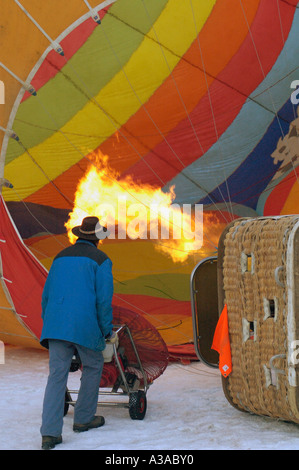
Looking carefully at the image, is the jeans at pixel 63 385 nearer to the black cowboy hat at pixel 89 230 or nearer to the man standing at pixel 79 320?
the man standing at pixel 79 320

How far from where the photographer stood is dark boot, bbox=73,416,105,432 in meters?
3.49

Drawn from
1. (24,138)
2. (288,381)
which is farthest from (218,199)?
(288,381)

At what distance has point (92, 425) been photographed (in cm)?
355

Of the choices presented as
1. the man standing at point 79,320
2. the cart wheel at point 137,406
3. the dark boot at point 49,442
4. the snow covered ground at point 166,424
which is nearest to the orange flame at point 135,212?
the snow covered ground at point 166,424

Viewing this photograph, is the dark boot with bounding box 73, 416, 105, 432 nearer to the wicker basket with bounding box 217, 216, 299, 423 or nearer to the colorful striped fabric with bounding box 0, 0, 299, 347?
the wicker basket with bounding box 217, 216, 299, 423

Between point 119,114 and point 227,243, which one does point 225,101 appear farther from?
point 227,243

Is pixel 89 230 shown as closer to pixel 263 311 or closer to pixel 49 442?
pixel 263 311

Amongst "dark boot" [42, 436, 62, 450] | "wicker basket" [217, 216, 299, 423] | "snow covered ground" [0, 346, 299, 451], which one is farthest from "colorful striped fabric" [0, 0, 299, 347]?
"dark boot" [42, 436, 62, 450]

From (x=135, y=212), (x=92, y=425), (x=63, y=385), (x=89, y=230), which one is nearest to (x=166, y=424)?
(x=92, y=425)

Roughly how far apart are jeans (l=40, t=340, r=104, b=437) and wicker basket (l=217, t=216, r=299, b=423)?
75 centimetres

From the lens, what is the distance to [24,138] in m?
5.40

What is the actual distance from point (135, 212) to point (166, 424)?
233 centimetres

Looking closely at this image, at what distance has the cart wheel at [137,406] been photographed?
3713 millimetres
